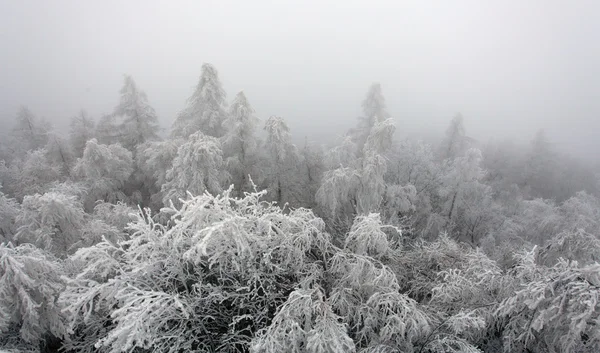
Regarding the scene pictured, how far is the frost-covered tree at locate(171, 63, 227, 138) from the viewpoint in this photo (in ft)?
52.9

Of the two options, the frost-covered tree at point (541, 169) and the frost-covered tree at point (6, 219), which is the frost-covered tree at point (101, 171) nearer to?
the frost-covered tree at point (6, 219)

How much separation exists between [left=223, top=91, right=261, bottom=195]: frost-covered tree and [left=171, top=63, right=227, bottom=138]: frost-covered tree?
804mm

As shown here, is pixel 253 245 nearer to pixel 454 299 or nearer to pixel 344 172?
pixel 454 299

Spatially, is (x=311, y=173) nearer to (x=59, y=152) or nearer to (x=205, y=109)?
(x=205, y=109)

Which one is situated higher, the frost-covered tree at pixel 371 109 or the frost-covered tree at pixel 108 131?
the frost-covered tree at pixel 371 109

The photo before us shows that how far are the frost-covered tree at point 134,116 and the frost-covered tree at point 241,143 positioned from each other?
266 inches

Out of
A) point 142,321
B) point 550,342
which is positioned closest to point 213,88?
point 142,321

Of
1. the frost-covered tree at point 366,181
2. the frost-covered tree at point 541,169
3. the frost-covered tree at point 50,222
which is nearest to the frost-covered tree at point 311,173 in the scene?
the frost-covered tree at point 366,181

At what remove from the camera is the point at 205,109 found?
54.1 ft

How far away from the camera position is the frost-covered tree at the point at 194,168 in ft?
41.1

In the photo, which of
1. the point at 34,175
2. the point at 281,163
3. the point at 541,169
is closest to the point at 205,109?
the point at 281,163

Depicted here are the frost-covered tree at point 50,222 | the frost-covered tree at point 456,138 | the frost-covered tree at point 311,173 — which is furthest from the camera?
the frost-covered tree at point 456,138

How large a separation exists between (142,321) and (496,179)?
3966 cm

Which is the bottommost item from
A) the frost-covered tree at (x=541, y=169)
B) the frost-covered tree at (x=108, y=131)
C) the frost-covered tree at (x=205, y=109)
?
the frost-covered tree at (x=541, y=169)
